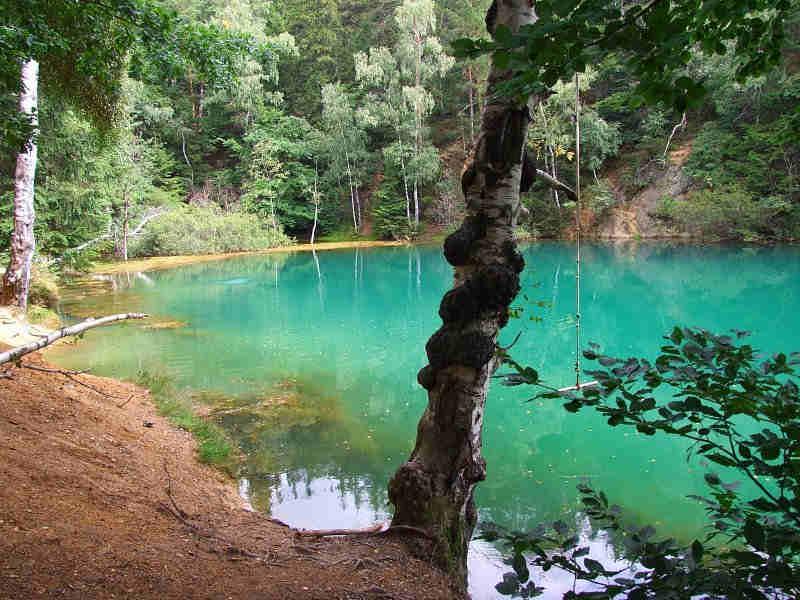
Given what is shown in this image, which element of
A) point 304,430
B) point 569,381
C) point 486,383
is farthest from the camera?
point 569,381

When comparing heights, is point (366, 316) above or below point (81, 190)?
below

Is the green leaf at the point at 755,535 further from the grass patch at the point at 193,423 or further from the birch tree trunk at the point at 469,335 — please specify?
the grass patch at the point at 193,423

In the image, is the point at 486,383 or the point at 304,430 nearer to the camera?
the point at 486,383

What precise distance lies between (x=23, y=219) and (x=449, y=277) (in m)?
12.1

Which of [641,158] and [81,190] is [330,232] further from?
[81,190]

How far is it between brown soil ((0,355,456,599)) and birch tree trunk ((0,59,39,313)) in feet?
12.1

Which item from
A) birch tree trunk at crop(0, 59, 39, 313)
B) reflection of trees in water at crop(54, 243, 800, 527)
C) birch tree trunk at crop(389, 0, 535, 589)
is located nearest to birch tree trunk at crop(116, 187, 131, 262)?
reflection of trees in water at crop(54, 243, 800, 527)

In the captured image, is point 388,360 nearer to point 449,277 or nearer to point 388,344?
point 388,344

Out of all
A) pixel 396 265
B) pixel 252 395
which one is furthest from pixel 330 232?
pixel 252 395

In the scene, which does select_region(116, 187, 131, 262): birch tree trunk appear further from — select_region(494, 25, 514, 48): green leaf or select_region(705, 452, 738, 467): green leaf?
Result: select_region(705, 452, 738, 467): green leaf

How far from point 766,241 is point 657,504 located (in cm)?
2087

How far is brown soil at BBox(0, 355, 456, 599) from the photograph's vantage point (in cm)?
234

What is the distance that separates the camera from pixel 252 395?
7281 mm

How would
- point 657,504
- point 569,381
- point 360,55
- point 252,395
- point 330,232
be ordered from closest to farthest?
point 657,504
point 252,395
point 569,381
point 360,55
point 330,232
